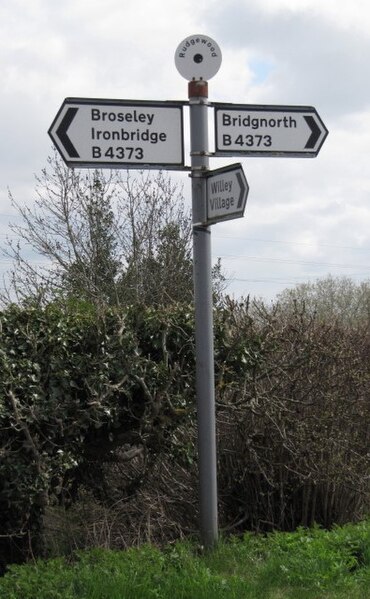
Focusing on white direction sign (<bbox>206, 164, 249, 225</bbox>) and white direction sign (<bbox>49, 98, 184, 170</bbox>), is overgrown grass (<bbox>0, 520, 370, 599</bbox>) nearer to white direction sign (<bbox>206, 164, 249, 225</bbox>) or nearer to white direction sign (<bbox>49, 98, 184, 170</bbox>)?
white direction sign (<bbox>206, 164, 249, 225</bbox>)

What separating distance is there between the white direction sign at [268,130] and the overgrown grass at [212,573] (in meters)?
2.61

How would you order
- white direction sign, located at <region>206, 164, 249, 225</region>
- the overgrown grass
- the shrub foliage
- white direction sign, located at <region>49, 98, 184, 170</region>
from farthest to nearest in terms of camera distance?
the shrub foliage → white direction sign, located at <region>49, 98, 184, 170</region> → white direction sign, located at <region>206, 164, 249, 225</region> → the overgrown grass

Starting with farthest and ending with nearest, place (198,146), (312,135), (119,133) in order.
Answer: (312,135)
(198,146)
(119,133)

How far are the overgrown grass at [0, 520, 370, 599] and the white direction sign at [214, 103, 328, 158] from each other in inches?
103

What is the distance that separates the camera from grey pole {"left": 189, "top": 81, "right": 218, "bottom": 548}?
19.5ft

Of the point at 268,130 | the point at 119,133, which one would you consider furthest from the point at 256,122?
the point at 119,133

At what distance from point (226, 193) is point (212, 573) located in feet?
7.59

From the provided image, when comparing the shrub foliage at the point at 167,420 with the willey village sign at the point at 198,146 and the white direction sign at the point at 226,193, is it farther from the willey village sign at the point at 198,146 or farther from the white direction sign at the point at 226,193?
the white direction sign at the point at 226,193

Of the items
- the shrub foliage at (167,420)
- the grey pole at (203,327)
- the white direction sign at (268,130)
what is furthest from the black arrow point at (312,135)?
the shrub foliage at (167,420)

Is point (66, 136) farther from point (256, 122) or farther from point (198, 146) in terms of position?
point (256, 122)

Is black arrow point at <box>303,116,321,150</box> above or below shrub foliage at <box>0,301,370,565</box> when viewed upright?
above

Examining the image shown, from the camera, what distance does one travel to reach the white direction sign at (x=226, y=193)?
18.7ft

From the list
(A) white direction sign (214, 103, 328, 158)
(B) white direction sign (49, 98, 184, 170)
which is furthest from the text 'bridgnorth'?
(B) white direction sign (49, 98, 184, 170)

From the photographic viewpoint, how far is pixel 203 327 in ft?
19.6
